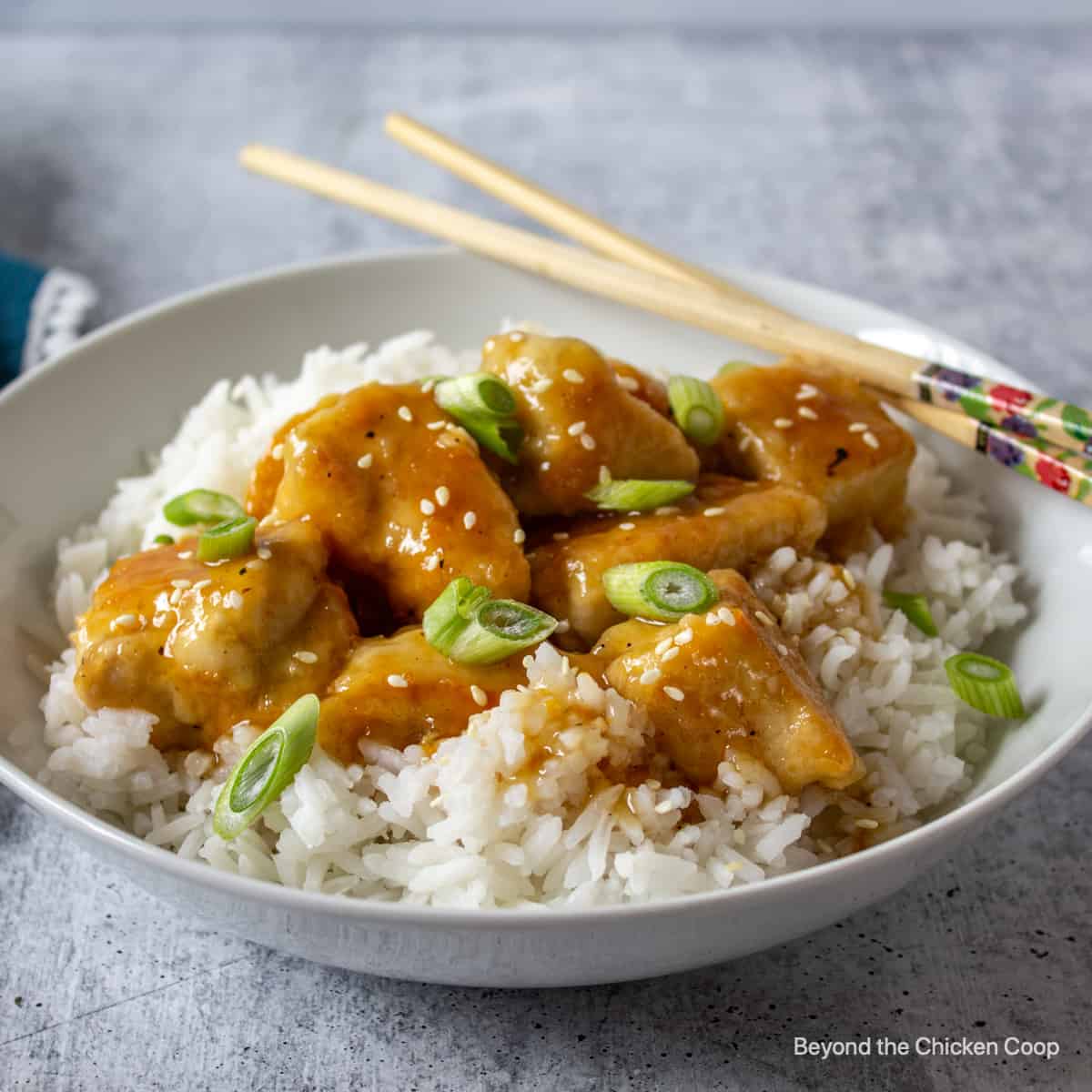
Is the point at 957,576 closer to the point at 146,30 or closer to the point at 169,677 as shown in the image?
the point at 169,677

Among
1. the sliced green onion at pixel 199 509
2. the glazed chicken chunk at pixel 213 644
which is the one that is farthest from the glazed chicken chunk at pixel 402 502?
the sliced green onion at pixel 199 509

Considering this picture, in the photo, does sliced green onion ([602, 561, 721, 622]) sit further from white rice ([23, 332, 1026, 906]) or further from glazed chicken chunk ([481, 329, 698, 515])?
glazed chicken chunk ([481, 329, 698, 515])

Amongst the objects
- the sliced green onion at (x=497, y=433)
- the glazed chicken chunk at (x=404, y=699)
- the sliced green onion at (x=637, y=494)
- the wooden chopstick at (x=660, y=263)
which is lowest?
the glazed chicken chunk at (x=404, y=699)

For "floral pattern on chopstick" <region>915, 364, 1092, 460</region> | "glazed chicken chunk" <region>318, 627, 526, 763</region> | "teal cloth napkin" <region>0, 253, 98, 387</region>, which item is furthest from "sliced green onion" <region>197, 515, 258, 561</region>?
"teal cloth napkin" <region>0, 253, 98, 387</region>

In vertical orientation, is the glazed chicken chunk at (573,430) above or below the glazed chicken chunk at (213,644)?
above

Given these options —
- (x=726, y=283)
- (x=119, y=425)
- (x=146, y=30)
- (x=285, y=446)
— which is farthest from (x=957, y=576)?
(x=146, y=30)

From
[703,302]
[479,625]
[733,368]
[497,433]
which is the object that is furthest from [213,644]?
[703,302]

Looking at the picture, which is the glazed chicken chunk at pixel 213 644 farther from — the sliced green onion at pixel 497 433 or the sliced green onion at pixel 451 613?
the sliced green onion at pixel 497 433

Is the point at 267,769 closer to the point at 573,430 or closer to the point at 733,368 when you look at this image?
the point at 573,430
